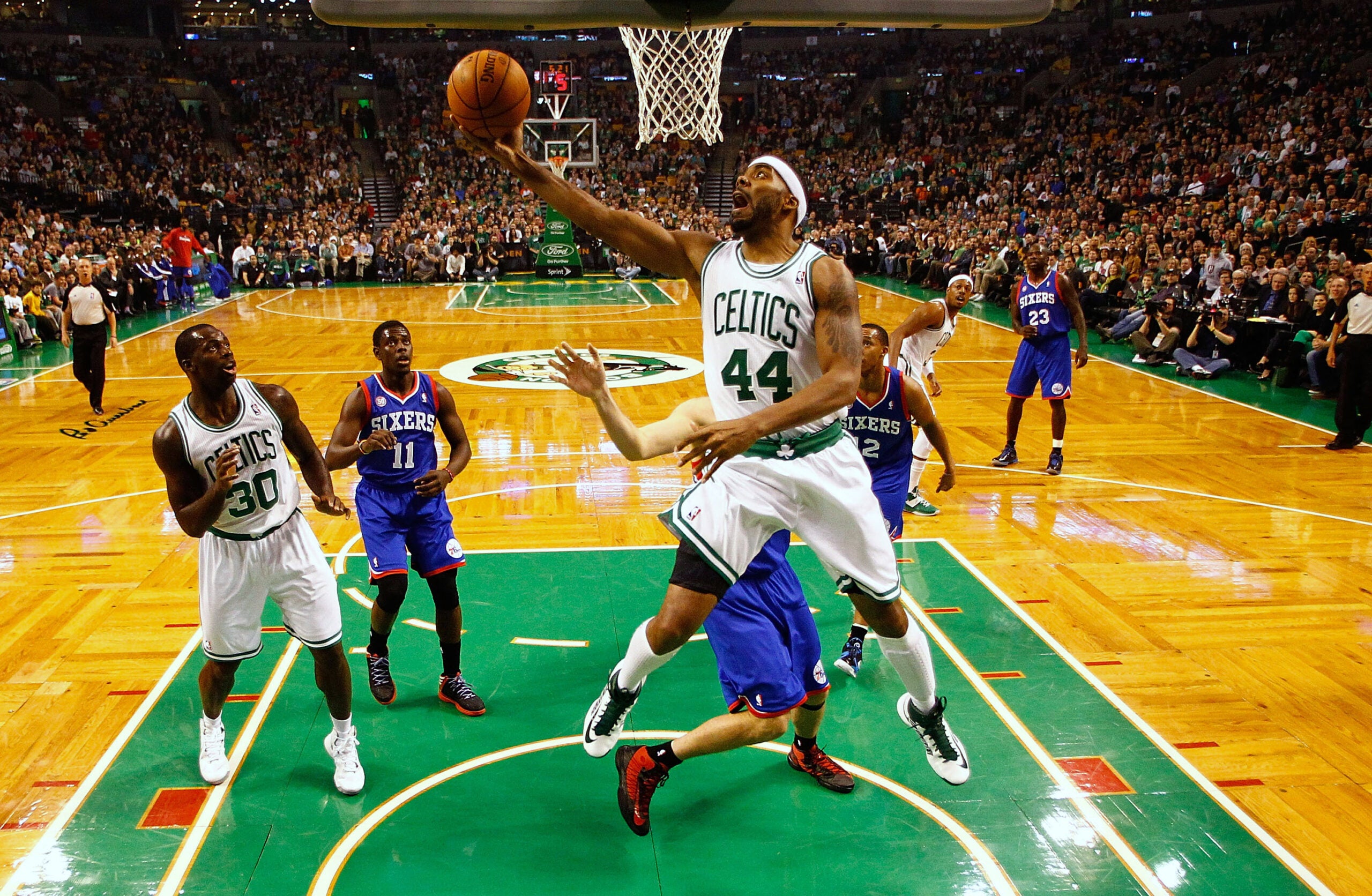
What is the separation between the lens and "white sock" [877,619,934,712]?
387 cm

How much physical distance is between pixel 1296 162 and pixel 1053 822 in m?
18.0

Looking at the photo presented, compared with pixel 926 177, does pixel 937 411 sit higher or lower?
lower

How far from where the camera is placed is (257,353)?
1516 centimetres

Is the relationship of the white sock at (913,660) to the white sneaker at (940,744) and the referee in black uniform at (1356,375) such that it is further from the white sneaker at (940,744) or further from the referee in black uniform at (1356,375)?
the referee in black uniform at (1356,375)

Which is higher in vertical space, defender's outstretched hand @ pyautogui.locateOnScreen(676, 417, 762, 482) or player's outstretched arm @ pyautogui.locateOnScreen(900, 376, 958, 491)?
defender's outstretched hand @ pyautogui.locateOnScreen(676, 417, 762, 482)

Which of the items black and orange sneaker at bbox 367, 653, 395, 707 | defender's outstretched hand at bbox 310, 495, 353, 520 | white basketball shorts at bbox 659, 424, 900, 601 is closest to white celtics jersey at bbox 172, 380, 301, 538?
defender's outstretched hand at bbox 310, 495, 353, 520

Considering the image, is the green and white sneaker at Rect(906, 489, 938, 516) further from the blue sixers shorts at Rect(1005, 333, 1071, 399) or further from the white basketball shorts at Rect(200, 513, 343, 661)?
the white basketball shorts at Rect(200, 513, 343, 661)

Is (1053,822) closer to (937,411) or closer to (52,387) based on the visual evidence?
(937,411)

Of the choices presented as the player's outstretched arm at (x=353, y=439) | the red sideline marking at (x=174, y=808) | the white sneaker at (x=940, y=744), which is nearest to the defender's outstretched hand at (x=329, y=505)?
the player's outstretched arm at (x=353, y=439)

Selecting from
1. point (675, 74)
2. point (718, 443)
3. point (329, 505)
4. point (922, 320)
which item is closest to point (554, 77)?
point (675, 74)

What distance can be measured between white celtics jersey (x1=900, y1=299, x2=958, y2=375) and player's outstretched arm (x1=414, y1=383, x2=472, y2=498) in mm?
4151

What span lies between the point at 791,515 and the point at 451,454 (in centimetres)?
198

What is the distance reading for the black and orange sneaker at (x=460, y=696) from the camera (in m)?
4.87

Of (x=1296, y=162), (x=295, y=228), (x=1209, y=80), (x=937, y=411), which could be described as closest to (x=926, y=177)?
(x=1209, y=80)
